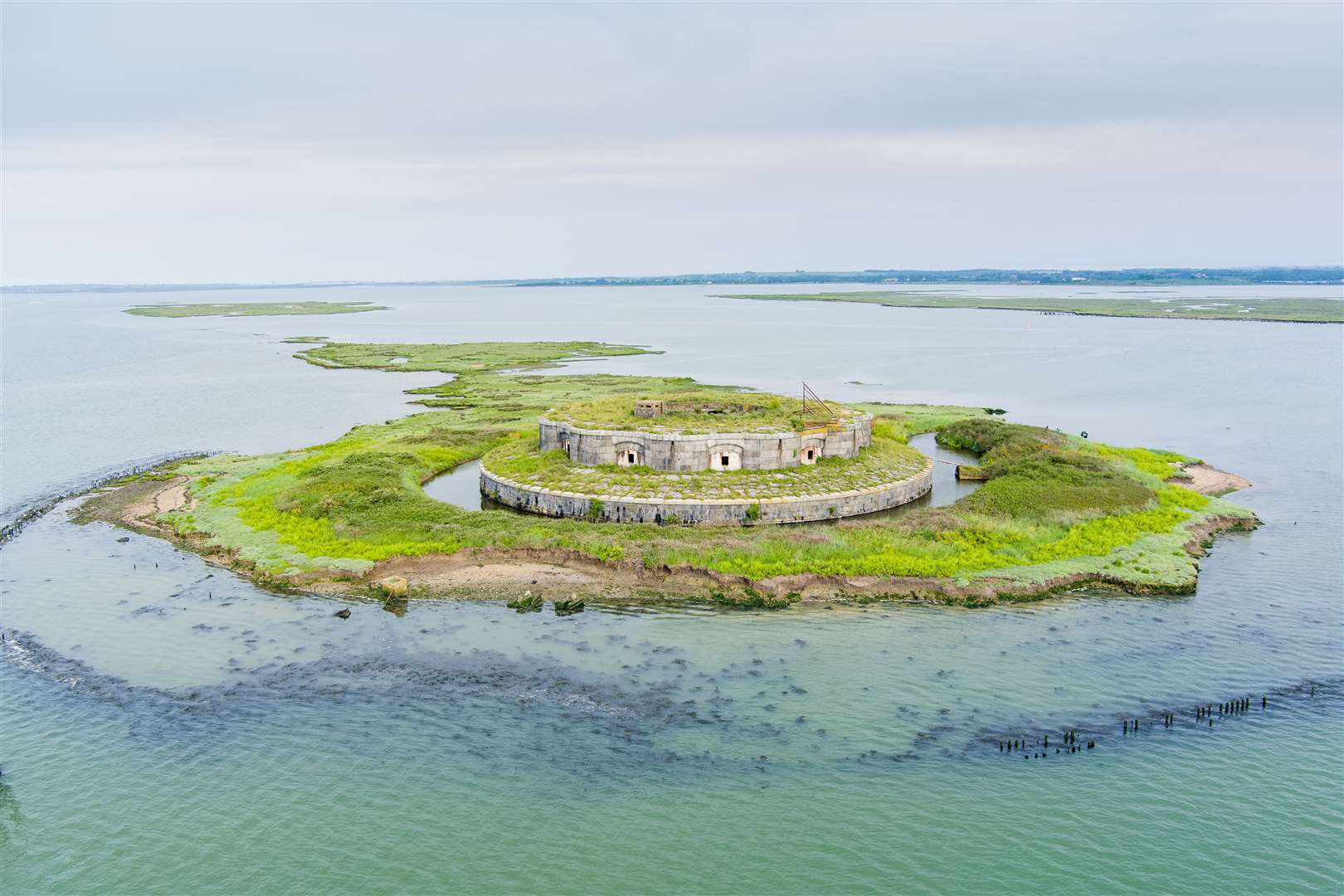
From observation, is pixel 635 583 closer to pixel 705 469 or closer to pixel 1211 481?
pixel 705 469

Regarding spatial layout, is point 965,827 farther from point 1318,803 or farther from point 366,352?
point 366,352

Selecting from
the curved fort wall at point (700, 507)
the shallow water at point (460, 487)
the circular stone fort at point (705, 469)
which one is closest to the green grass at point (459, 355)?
the shallow water at point (460, 487)

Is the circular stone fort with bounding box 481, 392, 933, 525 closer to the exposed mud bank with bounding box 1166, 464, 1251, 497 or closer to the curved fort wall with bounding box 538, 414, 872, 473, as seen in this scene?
the curved fort wall with bounding box 538, 414, 872, 473

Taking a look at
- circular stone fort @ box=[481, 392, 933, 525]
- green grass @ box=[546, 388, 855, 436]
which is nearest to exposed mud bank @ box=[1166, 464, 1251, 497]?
circular stone fort @ box=[481, 392, 933, 525]

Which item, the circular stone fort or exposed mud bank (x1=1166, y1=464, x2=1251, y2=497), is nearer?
the circular stone fort

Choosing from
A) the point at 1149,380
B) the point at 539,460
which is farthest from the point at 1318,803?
the point at 1149,380
